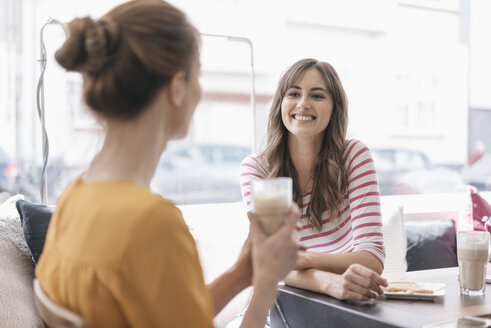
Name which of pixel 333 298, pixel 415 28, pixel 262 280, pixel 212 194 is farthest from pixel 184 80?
pixel 415 28

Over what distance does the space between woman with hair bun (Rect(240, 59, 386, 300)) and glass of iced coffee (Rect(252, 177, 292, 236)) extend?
2.25 ft

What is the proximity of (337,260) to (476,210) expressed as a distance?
185cm

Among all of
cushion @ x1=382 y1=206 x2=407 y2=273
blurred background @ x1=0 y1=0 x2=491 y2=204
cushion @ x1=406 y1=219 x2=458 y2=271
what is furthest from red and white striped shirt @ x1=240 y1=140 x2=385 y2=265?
cushion @ x1=406 y1=219 x2=458 y2=271

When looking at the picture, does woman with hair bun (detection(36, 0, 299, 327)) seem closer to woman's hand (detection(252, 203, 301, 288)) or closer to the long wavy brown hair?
woman's hand (detection(252, 203, 301, 288))

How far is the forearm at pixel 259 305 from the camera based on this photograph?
1.01 m

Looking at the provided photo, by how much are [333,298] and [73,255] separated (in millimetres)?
801

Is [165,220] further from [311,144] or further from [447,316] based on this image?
[311,144]

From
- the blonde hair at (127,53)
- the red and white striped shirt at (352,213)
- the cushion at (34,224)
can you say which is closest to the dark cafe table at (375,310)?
the red and white striped shirt at (352,213)

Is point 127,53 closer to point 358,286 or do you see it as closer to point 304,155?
point 358,286

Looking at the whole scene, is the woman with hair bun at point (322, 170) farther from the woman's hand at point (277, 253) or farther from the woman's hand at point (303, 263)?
the woman's hand at point (277, 253)

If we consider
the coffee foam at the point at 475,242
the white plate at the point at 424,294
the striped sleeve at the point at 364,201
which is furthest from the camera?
the striped sleeve at the point at 364,201

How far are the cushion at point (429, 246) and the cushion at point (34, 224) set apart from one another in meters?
2.08

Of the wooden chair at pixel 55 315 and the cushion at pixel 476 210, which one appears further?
the cushion at pixel 476 210

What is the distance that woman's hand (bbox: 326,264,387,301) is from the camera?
4.52 ft
